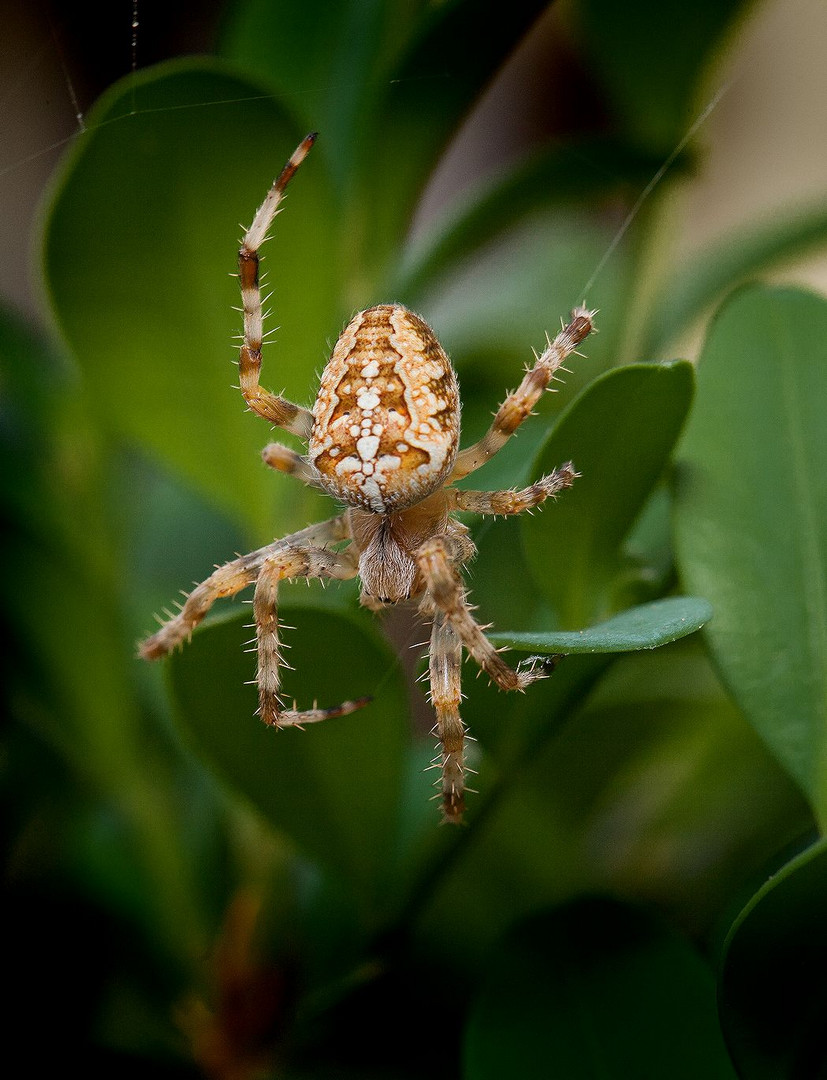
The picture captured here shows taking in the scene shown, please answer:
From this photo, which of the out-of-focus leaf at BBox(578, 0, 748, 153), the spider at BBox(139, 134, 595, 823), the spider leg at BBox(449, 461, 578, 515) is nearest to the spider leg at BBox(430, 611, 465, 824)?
the spider at BBox(139, 134, 595, 823)

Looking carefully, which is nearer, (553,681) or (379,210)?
(553,681)

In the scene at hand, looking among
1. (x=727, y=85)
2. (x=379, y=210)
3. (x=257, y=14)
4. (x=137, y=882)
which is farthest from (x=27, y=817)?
(x=727, y=85)

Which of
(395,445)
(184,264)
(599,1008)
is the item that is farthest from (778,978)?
(184,264)

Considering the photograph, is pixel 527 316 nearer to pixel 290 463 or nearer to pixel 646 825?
pixel 290 463

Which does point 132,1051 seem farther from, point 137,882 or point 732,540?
point 732,540

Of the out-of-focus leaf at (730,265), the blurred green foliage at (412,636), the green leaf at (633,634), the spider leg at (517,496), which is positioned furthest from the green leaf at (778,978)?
the out-of-focus leaf at (730,265)

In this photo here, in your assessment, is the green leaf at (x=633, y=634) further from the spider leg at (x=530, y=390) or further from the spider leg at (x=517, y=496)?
the spider leg at (x=530, y=390)
